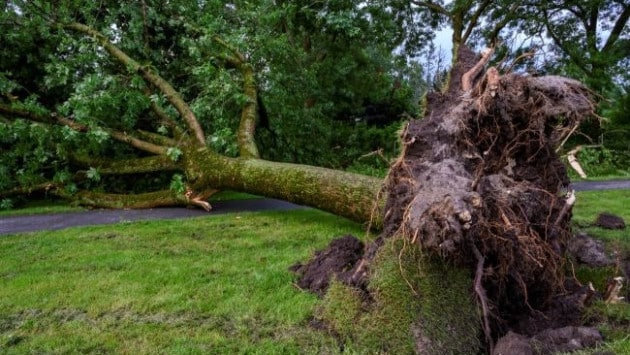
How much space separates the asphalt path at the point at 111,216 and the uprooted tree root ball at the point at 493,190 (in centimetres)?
386

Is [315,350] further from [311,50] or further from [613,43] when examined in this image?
[613,43]

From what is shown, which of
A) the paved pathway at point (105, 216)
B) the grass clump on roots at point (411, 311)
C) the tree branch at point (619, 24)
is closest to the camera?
the grass clump on roots at point (411, 311)

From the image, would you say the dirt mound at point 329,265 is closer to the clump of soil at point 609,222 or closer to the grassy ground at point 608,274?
the grassy ground at point 608,274

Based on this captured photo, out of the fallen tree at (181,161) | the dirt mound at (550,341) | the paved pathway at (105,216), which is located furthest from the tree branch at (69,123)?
the dirt mound at (550,341)

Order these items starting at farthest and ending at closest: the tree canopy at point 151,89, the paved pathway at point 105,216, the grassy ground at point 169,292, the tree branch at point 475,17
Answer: the tree branch at point 475,17
the tree canopy at point 151,89
the paved pathway at point 105,216
the grassy ground at point 169,292

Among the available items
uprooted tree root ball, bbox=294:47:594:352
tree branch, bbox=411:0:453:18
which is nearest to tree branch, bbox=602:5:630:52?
tree branch, bbox=411:0:453:18

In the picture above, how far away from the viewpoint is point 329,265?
3.38 meters

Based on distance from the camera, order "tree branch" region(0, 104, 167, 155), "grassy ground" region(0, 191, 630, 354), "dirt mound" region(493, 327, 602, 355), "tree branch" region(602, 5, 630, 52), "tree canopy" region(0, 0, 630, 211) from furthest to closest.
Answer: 1. "tree branch" region(602, 5, 630, 52)
2. "tree branch" region(0, 104, 167, 155)
3. "tree canopy" region(0, 0, 630, 211)
4. "grassy ground" region(0, 191, 630, 354)
5. "dirt mound" region(493, 327, 602, 355)

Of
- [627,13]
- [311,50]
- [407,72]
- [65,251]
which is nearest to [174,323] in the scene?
[65,251]

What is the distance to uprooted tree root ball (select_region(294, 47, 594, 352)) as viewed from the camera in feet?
8.13

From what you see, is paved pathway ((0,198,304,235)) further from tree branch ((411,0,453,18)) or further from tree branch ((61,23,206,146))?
tree branch ((411,0,453,18))

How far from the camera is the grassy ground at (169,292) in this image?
256 centimetres

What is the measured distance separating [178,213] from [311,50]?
246 inches

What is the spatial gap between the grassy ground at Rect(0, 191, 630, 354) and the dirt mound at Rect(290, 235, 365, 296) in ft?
0.42
